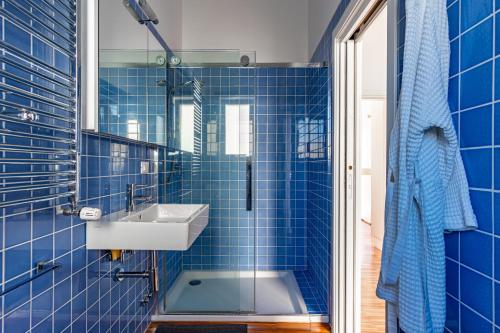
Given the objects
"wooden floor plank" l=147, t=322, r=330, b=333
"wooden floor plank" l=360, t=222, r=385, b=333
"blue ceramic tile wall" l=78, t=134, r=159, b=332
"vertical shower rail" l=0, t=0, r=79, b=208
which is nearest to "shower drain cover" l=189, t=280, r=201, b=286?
"wooden floor plank" l=147, t=322, r=330, b=333

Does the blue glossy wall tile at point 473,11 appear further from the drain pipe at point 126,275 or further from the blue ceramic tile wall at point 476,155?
the drain pipe at point 126,275

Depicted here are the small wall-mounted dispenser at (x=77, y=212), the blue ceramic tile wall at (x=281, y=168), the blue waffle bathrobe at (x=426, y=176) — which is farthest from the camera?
the blue ceramic tile wall at (x=281, y=168)

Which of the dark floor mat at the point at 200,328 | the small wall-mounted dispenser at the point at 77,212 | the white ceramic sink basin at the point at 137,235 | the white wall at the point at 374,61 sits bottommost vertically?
the dark floor mat at the point at 200,328

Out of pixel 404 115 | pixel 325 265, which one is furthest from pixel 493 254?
pixel 325 265

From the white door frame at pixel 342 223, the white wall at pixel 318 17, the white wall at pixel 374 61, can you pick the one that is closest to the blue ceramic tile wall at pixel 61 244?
the white door frame at pixel 342 223

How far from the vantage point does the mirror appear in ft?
3.90

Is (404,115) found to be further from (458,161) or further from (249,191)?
(249,191)

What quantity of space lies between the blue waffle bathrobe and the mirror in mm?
1163

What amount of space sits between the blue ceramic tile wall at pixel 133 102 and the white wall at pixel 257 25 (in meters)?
1.10

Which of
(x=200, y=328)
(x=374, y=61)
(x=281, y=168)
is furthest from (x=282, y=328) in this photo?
(x=374, y=61)

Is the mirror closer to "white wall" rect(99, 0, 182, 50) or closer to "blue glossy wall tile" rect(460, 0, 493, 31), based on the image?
"white wall" rect(99, 0, 182, 50)

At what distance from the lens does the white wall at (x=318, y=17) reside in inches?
79.9

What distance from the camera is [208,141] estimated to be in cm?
225

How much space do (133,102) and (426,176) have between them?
154 cm
